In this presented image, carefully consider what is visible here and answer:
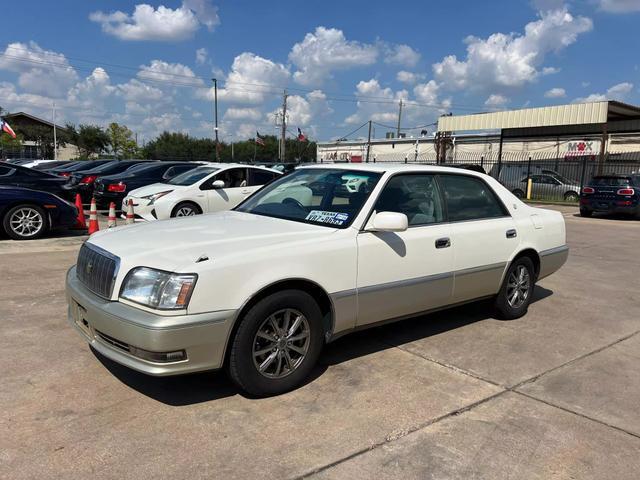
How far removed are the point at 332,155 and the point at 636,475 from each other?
2425 inches

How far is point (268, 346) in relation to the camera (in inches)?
139

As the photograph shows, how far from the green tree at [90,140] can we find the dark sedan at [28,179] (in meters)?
58.5

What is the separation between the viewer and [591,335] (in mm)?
5125

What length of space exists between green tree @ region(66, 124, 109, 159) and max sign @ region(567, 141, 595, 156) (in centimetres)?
5413

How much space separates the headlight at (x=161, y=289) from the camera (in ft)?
10.3

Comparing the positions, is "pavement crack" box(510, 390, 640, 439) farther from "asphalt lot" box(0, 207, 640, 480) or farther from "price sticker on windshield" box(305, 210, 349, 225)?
"price sticker on windshield" box(305, 210, 349, 225)

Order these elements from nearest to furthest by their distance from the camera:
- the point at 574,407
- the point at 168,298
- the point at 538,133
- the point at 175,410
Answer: the point at 168,298, the point at 175,410, the point at 574,407, the point at 538,133

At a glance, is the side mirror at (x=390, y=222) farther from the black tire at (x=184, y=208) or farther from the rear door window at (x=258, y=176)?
the rear door window at (x=258, y=176)

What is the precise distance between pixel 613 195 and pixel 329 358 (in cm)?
1581

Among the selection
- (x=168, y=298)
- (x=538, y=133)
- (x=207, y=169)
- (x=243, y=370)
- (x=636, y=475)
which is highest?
(x=538, y=133)

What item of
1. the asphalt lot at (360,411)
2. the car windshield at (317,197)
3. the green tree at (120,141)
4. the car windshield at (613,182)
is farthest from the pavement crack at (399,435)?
the green tree at (120,141)

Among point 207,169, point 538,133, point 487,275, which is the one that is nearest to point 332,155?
point 538,133

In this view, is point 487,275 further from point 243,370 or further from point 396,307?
point 243,370

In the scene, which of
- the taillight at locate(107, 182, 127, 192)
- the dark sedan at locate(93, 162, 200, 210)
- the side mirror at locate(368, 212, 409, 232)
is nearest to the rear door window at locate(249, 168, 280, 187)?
the dark sedan at locate(93, 162, 200, 210)
